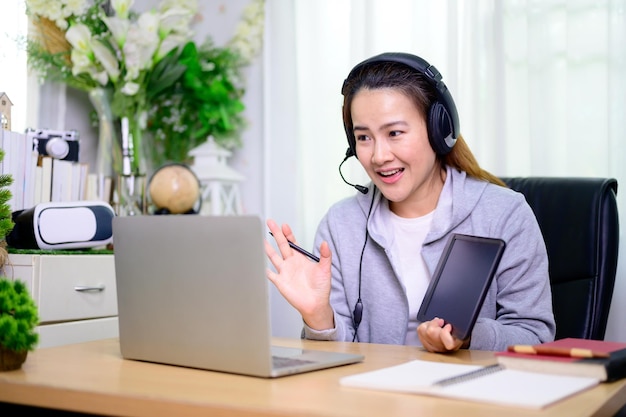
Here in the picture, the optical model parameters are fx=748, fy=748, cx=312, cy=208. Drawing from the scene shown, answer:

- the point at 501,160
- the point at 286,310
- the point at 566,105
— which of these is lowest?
the point at 286,310

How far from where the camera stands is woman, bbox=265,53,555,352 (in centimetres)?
145

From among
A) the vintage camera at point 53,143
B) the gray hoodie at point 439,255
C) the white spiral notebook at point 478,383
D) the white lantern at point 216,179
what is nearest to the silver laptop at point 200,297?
the white spiral notebook at point 478,383

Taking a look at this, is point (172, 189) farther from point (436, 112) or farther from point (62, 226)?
point (436, 112)

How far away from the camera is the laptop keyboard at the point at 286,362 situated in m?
0.98

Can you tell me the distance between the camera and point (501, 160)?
2.25 metres

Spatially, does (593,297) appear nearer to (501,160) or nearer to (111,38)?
(501,160)

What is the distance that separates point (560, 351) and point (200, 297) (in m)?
0.47

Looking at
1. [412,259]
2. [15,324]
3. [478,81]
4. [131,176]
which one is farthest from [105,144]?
[15,324]

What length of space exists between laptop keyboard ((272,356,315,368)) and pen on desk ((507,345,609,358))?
0.91 ft

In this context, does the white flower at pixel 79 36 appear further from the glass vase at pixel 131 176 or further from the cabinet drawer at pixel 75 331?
the cabinet drawer at pixel 75 331

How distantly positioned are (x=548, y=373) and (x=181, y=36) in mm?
1963

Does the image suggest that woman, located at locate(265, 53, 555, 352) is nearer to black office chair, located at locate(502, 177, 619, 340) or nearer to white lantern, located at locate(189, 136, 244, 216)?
black office chair, located at locate(502, 177, 619, 340)

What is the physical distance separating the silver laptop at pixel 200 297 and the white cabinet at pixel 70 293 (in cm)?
86

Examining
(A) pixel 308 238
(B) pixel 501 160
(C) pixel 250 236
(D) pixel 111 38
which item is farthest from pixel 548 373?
(D) pixel 111 38
